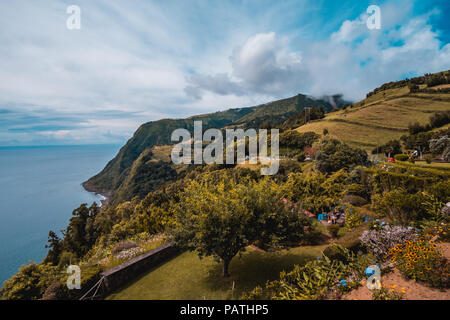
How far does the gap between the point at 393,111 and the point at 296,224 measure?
58.6 meters

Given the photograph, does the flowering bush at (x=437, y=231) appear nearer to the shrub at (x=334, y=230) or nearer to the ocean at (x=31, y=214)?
the shrub at (x=334, y=230)

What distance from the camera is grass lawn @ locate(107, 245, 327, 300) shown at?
7.32 m

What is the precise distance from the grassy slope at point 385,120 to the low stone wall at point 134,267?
38.6 metres

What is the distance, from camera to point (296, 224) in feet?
26.7

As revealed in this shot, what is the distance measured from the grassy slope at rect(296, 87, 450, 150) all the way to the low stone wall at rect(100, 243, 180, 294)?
38562mm

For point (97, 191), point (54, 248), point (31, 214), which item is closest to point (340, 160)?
point (54, 248)

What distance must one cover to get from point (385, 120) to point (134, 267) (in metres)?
56.8

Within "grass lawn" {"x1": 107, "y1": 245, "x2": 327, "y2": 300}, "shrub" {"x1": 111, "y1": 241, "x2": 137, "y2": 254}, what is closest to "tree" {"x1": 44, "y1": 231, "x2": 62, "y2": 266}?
"shrub" {"x1": 111, "y1": 241, "x2": 137, "y2": 254}

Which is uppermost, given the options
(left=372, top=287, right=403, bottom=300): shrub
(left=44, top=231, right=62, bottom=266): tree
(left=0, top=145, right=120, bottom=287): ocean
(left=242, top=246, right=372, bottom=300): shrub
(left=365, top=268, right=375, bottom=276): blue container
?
(left=365, top=268, right=375, bottom=276): blue container

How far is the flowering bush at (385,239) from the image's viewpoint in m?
6.05

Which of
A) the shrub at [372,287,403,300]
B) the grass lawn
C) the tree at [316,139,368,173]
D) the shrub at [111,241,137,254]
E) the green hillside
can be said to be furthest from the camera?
the green hillside

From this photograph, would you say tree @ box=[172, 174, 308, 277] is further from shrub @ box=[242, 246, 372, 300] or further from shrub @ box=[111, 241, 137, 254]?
shrub @ box=[111, 241, 137, 254]

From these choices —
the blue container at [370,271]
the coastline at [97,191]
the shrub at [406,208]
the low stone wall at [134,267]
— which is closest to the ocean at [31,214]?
the coastline at [97,191]
